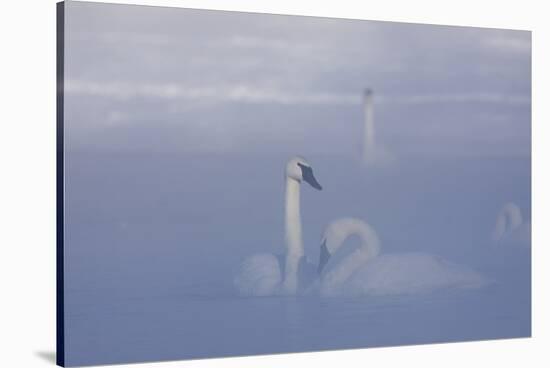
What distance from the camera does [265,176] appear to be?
10.6 m

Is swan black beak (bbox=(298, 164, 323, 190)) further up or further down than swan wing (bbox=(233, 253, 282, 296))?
further up

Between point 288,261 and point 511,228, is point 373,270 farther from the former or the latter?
point 511,228

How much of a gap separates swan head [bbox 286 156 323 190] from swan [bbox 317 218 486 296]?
45 centimetres

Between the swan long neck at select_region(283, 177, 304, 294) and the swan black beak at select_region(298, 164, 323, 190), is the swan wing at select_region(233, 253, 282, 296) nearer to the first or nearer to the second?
the swan long neck at select_region(283, 177, 304, 294)

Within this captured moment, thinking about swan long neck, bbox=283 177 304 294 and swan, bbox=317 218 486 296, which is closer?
swan long neck, bbox=283 177 304 294

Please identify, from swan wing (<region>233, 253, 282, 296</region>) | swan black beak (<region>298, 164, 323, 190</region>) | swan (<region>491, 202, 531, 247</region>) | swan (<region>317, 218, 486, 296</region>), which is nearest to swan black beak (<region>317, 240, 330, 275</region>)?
swan (<region>317, 218, 486, 296</region>)

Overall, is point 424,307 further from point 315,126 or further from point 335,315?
point 315,126

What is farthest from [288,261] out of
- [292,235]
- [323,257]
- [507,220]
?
[507,220]

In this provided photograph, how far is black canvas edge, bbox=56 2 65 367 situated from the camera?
9945 mm

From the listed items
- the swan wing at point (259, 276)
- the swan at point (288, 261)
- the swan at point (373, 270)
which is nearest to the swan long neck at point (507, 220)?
the swan at point (373, 270)

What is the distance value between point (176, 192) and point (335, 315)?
1.78 meters

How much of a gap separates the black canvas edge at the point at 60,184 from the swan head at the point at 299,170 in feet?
6.28

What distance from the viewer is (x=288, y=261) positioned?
1076cm

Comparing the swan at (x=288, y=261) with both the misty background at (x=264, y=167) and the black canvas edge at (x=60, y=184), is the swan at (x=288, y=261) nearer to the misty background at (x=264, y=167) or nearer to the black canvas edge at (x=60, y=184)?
the misty background at (x=264, y=167)
